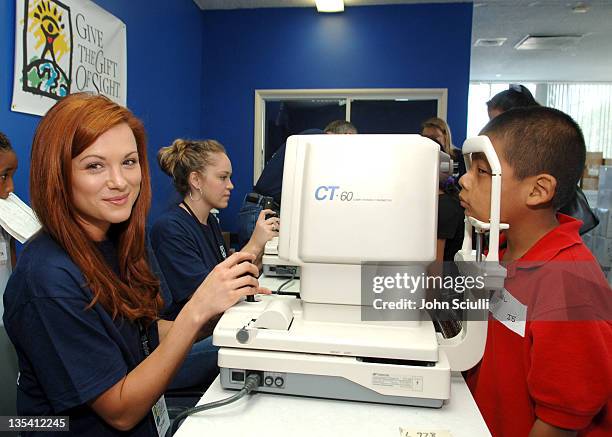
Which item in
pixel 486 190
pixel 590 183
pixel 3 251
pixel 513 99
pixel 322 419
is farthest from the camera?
pixel 590 183

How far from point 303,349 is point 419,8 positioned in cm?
397

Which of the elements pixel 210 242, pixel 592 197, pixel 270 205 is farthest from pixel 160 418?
pixel 592 197

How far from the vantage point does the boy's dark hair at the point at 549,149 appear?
93 cm

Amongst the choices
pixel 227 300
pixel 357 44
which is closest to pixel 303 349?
pixel 227 300

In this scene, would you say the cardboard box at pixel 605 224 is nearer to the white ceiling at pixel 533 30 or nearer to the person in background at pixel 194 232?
the white ceiling at pixel 533 30

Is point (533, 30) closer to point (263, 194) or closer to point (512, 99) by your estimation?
point (512, 99)

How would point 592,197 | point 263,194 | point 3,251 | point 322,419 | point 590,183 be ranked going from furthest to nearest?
point 590,183 < point 592,197 < point 263,194 < point 3,251 < point 322,419

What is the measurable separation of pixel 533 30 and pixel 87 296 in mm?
5166

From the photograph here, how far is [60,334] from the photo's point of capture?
2.57ft

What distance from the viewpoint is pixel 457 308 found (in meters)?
1.00

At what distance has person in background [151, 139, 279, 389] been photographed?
1492 mm

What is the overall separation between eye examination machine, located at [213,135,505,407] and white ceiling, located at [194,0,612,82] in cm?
365

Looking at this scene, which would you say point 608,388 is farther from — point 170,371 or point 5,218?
point 5,218

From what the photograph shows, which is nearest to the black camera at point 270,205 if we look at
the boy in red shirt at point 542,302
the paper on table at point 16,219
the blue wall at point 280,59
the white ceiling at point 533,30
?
the paper on table at point 16,219
